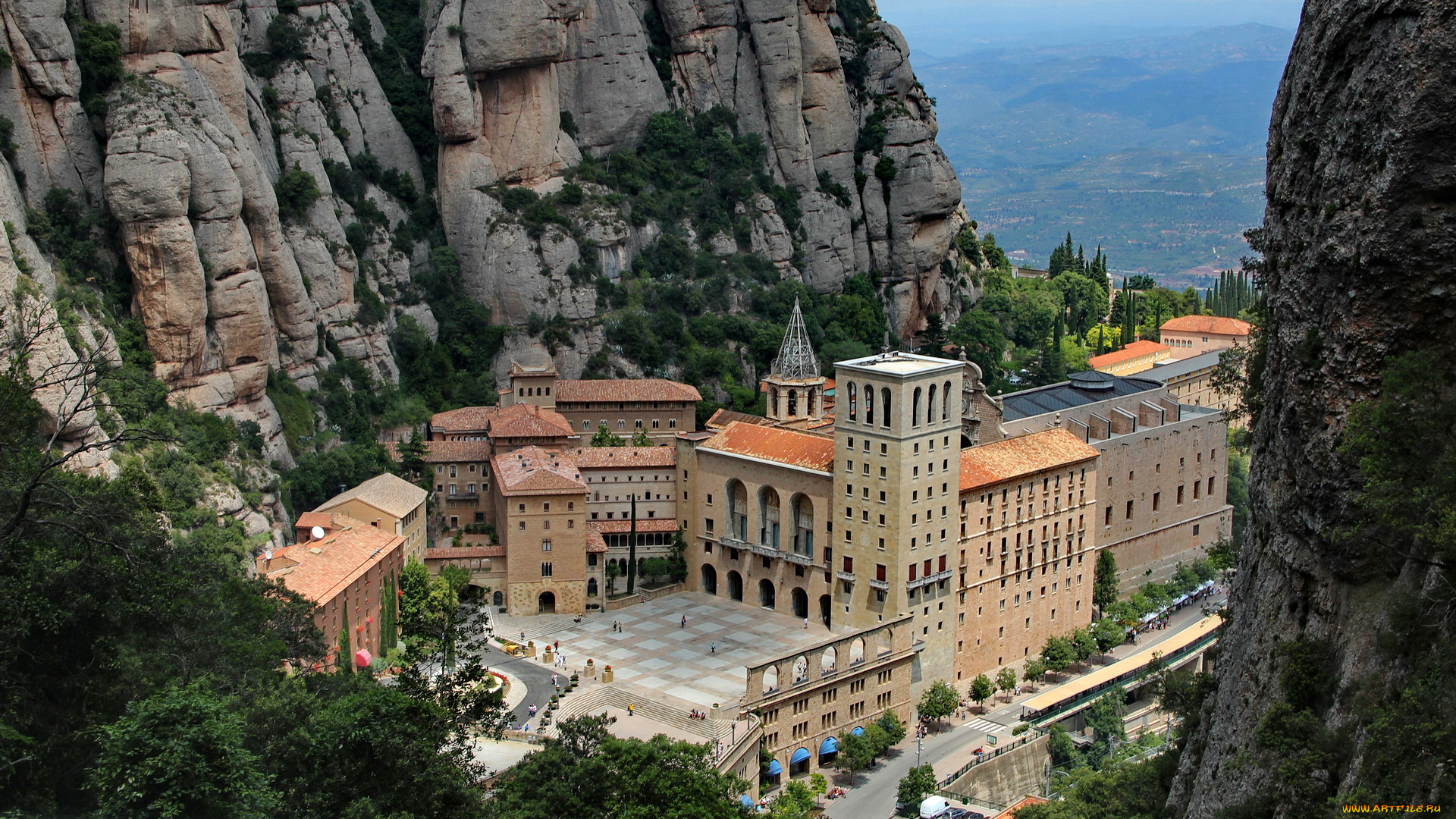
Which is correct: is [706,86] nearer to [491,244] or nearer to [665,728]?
[491,244]

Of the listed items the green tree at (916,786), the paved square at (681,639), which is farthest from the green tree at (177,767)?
the green tree at (916,786)

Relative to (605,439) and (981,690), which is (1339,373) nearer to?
(981,690)

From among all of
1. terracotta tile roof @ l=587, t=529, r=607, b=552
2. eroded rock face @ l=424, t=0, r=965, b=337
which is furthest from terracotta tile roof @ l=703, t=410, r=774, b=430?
eroded rock face @ l=424, t=0, r=965, b=337

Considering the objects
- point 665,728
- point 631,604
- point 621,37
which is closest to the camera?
point 665,728

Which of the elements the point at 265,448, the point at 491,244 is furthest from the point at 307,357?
the point at 491,244

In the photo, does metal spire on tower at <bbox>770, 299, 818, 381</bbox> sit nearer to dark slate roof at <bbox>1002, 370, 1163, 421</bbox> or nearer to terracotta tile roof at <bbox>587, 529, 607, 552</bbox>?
dark slate roof at <bbox>1002, 370, 1163, 421</bbox>

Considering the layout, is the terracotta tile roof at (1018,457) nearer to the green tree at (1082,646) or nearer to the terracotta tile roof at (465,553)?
the green tree at (1082,646)
